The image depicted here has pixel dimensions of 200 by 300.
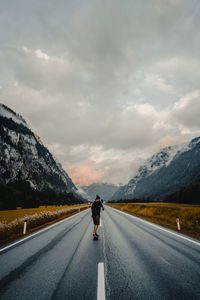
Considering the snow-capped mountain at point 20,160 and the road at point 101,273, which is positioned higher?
the snow-capped mountain at point 20,160

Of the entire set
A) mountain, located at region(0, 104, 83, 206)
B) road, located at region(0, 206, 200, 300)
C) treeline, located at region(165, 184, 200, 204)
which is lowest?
treeline, located at region(165, 184, 200, 204)

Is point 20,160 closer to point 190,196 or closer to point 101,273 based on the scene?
point 190,196

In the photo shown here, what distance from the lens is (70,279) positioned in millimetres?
3684

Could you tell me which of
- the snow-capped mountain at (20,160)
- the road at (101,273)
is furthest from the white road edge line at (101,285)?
the snow-capped mountain at (20,160)

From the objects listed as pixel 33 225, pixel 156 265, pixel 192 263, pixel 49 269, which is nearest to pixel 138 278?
pixel 156 265

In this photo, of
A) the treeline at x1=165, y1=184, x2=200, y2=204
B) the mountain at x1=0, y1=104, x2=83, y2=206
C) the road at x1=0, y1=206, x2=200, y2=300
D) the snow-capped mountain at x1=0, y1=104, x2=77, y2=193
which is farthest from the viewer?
the snow-capped mountain at x1=0, y1=104, x2=77, y2=193

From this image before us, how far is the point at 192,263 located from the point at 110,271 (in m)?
2.55

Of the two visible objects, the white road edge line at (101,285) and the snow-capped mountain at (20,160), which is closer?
the white road edge line at (101,285)

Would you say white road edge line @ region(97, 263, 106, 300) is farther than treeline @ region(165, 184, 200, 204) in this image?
No

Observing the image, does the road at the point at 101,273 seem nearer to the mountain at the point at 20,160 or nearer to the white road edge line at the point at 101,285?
the white road edge line at the point at 101,285

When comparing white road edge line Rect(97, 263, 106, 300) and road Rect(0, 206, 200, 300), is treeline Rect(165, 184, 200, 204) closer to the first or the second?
road Rect(0, 206, 200, 300)

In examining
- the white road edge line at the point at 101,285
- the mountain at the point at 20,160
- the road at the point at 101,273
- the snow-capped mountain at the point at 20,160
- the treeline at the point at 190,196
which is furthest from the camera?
the snow-capped mountain at the point at 20,160

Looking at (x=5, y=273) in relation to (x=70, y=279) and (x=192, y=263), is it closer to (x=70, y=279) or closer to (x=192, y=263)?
(x=70, y=279)

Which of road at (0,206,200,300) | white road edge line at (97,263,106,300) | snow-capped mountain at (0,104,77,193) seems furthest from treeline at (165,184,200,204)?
snow-capped mountain at (0,104,77,193)
